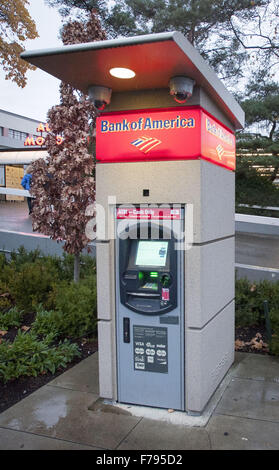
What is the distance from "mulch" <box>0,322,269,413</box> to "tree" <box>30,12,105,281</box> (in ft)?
5.18

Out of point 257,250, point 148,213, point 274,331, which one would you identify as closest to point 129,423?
point 148,213

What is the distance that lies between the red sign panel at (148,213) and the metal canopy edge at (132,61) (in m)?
1.12

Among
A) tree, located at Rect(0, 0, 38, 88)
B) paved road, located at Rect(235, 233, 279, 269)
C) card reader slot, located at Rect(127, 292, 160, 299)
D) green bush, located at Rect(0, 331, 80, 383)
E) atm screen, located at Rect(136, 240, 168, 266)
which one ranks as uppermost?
tree, located at Rect(0, 0, 38, 88)

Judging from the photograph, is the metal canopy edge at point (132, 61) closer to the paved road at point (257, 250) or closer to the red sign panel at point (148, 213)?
the red sign panel at point (148, 213)

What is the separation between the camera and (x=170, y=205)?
375 centimetres

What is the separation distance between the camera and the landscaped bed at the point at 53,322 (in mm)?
4621

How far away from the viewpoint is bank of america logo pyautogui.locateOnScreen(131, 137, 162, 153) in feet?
12.2

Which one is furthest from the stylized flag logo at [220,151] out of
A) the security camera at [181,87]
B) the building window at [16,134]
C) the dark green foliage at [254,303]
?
the building window at [16,134]

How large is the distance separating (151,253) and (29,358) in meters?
2.16

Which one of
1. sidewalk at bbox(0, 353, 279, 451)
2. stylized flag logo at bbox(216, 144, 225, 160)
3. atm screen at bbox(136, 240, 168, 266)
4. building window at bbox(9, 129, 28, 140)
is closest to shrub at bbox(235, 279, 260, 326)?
sidewalk at bbox(0, 353, 279, 451)

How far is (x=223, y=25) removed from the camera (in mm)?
15320

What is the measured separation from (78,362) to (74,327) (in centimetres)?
61

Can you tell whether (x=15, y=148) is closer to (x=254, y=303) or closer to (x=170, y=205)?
(x=254, y=303)

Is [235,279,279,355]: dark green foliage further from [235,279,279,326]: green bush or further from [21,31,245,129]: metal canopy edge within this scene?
[21,31,245,129]: metal canopy edge
